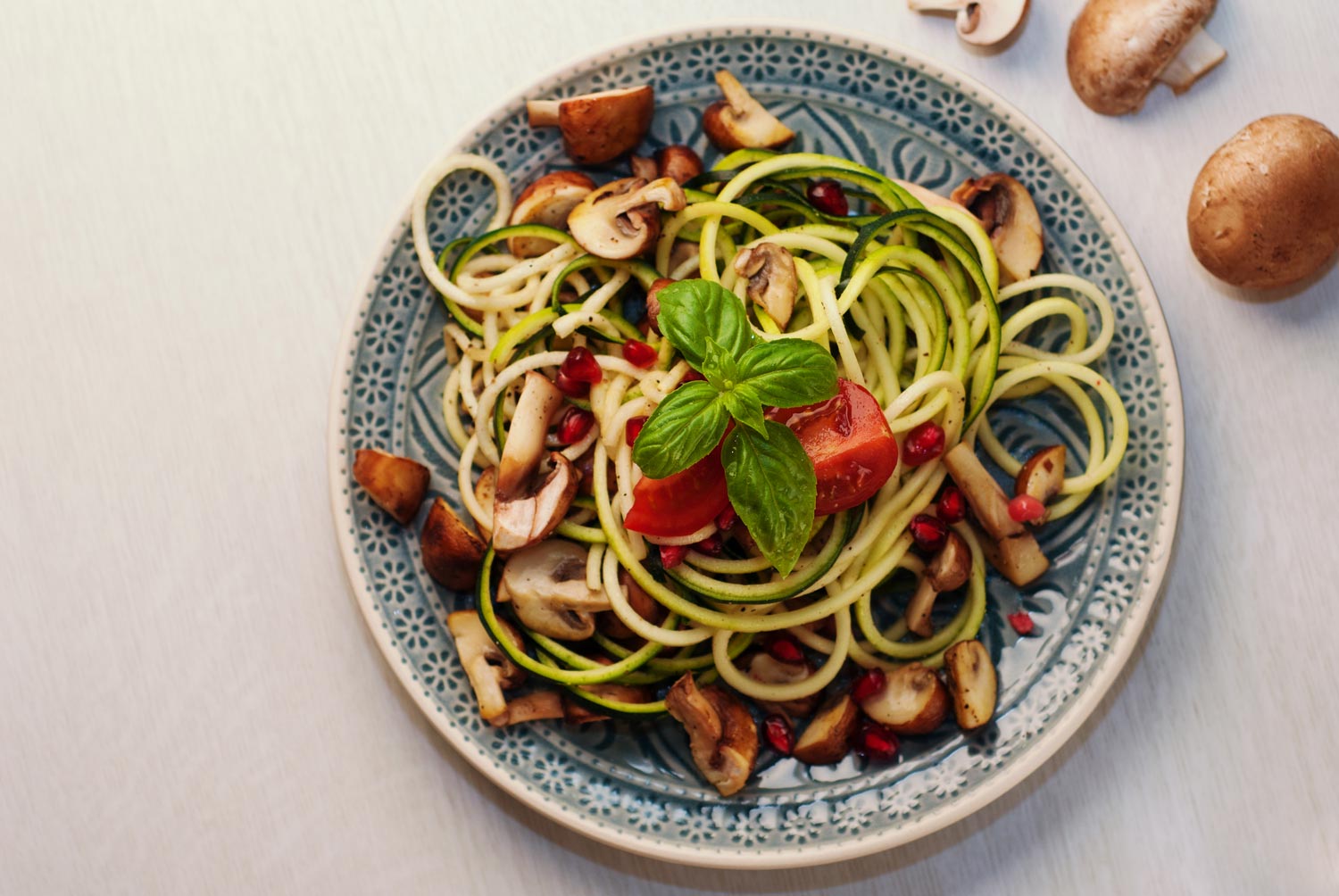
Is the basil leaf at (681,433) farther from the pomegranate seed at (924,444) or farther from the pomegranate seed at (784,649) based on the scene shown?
the pomegranate seed at (784,649)

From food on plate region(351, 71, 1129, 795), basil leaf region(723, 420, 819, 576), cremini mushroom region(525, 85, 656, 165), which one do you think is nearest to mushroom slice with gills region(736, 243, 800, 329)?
food on plate region(351, 71, 1129, 795)

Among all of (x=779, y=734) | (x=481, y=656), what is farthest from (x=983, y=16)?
(x=481, y=656)

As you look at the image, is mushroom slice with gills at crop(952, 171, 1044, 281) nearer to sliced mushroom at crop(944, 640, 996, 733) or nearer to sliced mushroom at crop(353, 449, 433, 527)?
sliced mushroom at crop(944, 640, 996, 733)

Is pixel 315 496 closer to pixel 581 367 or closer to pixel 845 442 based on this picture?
pixel 581 367

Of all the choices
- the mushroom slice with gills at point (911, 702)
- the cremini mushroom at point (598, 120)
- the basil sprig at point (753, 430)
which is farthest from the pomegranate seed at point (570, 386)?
the mushroom slice with gills at point (911, 702)

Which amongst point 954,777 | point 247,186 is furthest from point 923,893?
point 247,186

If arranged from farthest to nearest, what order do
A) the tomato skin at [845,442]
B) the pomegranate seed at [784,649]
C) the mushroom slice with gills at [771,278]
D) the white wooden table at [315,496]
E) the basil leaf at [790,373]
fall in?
the white wooden table at [315,496], the pomegranate seed at [784,649], the mushroom slice with gills at [771,278], the tomato skin at [845,442], the basil leaf at [790,373]

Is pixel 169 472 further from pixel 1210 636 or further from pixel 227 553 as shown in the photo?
pixel 1210 636
